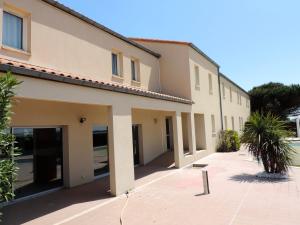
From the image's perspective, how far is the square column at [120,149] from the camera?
A: 9914 millimetres

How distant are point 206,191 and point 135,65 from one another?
396 inches

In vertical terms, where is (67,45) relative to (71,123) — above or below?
above

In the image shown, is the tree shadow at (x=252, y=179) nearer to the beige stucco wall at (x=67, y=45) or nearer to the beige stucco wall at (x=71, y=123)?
the beige stucco wall at (x=71, y=123)

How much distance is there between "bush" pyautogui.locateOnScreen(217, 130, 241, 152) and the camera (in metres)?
24.2

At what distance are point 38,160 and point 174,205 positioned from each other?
5929 millimetres

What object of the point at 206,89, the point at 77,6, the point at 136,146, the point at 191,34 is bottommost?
the point at 136,146

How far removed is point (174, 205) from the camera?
8648mm

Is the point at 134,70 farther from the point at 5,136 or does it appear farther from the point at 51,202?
the point at 5,136

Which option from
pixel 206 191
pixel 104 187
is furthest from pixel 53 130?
pixel 206 191

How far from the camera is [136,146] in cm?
1733

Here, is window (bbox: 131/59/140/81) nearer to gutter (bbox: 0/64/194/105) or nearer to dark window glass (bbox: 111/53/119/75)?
dark window glass (bbox: 111/53/119/75)

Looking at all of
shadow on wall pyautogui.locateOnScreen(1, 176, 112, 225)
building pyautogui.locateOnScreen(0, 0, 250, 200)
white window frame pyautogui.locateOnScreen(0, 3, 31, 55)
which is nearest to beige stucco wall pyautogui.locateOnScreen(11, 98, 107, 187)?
building pyautogui.locateOnScreen(0, 0, 250, 200)

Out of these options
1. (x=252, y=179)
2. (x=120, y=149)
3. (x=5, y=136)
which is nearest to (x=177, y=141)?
(x=252, y=179)

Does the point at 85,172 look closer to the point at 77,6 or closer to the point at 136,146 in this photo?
the point at 136,146
